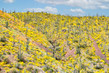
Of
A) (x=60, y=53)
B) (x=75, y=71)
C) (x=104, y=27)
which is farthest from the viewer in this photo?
(x=104, y=27)

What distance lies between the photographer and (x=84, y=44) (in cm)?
2430

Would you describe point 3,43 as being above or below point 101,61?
above

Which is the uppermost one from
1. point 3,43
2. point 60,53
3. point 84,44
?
point 3,43

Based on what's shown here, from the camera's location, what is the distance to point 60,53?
901 inches

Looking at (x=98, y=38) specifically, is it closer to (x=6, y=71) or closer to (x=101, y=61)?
(x=101, y=61)

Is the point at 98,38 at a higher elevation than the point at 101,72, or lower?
higher

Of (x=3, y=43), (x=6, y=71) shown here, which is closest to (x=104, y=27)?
(x=3, y=43)

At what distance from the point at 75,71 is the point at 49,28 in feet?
58.0

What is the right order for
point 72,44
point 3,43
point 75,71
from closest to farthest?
point 3,43 < point 75,71 < point 72,44

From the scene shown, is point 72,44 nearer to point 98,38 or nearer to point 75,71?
point 98,38

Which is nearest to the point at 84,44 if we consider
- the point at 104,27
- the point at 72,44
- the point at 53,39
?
the point at 72,44

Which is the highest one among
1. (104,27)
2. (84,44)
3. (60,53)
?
(104,27)

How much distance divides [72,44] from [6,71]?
16.8 meters

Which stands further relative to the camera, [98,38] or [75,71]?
[98,38]
